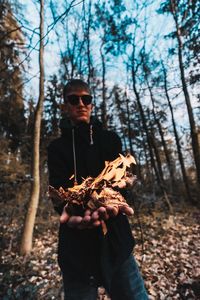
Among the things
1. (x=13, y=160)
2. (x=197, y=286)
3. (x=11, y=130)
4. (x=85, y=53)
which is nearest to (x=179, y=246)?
(x=197, y=286)

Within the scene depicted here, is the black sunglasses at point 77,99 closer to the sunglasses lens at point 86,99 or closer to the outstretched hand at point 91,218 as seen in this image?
the sunglasses lens at point 86,99

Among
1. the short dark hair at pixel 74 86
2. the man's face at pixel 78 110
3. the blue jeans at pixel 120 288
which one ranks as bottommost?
the blue jeans at pixel 120 288

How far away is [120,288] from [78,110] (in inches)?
52.8

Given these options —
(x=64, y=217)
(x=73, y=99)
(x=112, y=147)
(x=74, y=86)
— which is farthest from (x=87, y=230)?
(x=74, y=86)

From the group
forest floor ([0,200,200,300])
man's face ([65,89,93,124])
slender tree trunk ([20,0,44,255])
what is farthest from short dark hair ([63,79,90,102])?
slender tree trunk ([20,0,44,255])

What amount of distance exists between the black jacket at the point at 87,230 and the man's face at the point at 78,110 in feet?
0.35

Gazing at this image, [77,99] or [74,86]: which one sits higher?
[74,86]

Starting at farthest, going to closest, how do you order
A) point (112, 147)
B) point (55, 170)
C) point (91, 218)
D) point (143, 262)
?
1. point (143, 262)
2. point (112, 147)
3. point (55, 170)
4. point (91, 218)

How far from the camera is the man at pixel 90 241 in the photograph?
1.60m

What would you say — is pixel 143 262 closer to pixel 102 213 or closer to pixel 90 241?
pixel 90 241

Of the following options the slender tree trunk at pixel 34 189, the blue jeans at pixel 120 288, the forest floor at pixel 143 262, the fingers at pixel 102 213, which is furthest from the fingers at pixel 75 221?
the slender tree trunk at pixel 34 189

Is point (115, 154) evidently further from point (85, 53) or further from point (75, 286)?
point (85, 53)

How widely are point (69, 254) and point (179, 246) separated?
600cm

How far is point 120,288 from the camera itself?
5.56ft
